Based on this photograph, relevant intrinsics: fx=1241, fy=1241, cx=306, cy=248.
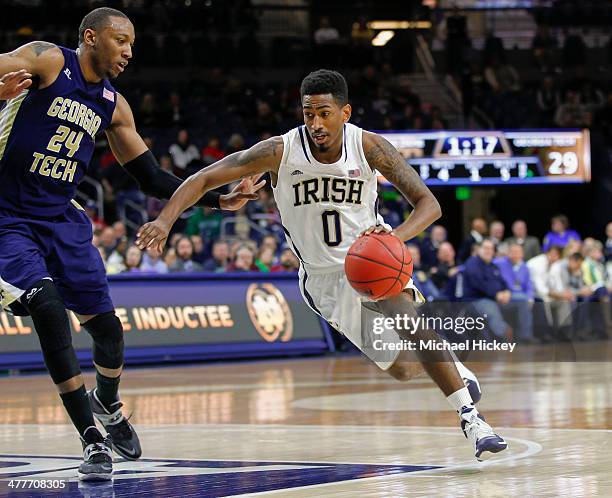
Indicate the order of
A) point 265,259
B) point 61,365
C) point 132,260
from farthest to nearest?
point 265,259
point 132,260
point 61,365

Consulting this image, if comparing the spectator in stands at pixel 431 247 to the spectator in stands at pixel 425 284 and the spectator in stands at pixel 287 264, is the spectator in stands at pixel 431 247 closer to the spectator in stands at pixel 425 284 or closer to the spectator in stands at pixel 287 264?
the spectator in stands at pixel 425 284

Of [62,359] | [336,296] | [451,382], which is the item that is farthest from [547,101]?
[62,359]

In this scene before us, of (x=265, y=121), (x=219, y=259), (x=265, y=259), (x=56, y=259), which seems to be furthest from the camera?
(x=265, y=121)

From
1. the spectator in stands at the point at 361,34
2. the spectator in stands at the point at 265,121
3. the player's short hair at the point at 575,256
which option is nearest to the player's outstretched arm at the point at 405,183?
the player's short hair at the point at 575,256

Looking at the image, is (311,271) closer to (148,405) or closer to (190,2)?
(148,405)

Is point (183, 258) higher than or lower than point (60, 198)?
lower

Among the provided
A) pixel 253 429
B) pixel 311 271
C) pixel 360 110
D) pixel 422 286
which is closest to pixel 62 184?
pixel 311 271

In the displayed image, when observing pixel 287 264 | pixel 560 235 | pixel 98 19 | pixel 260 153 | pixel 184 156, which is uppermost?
pixel 184 156

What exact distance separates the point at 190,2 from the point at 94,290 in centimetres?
2130

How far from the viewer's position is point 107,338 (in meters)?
7.03

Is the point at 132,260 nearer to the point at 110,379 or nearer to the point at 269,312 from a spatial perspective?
the point at 269,312

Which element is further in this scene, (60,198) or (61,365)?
(60,198)

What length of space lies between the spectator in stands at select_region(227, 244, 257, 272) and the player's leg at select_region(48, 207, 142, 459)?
1015cm

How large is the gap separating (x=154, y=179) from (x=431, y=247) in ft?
42.8
